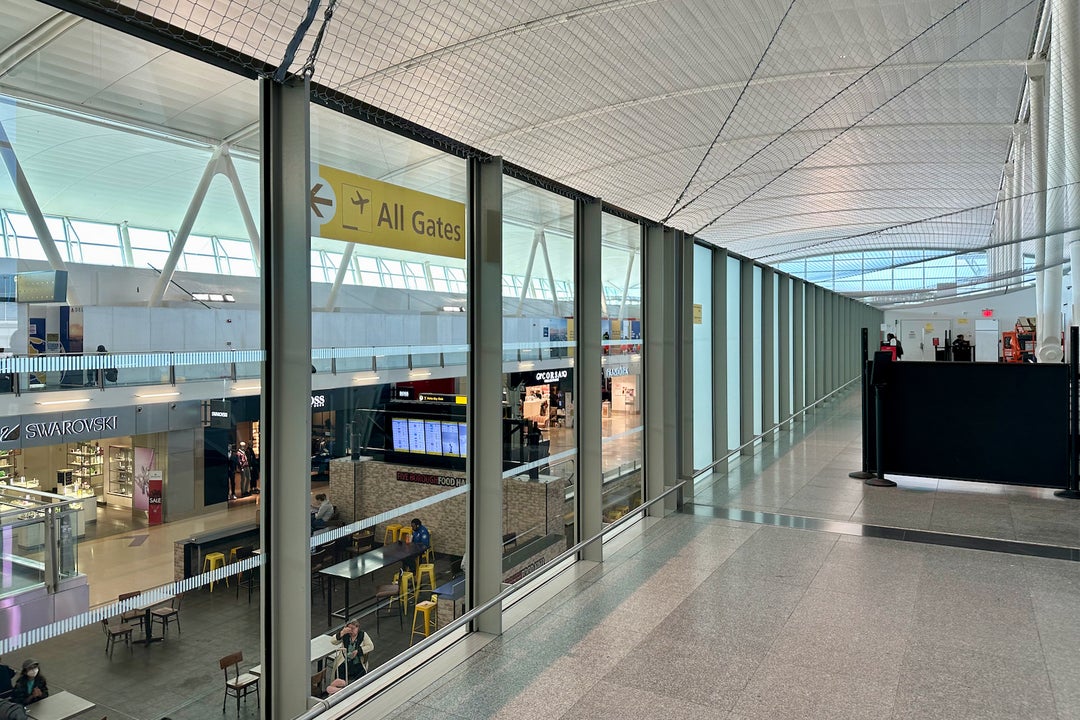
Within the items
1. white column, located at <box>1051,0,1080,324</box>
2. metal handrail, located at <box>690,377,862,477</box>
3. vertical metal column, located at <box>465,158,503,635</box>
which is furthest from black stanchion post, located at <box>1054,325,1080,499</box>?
vertical metal column, located at <box>465,158,503,635</box>

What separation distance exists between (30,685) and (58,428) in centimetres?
82

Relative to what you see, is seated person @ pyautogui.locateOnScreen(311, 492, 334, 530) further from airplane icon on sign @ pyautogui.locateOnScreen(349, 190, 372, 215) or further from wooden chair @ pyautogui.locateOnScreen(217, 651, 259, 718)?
airplane icon on sign @ pyautogui.locateOnScreen(349, 190, 372, 215)

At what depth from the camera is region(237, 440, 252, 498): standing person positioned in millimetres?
3221

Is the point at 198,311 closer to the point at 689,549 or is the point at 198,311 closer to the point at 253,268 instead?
the point at 253,268

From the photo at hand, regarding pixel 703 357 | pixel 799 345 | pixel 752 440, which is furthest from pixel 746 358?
pixel 799 345

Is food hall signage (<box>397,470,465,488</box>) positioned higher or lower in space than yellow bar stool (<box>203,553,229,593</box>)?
higher

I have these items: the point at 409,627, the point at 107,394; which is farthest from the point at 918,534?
the point at 107,394

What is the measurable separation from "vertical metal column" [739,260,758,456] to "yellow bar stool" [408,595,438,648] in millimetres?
7364

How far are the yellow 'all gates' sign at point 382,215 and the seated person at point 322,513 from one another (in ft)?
4.03

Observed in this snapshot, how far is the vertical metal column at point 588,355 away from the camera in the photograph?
19.9 ft

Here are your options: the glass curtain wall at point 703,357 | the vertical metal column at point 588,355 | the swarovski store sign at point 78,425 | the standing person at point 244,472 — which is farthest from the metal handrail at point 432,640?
the glass curtain wall at point 703,357

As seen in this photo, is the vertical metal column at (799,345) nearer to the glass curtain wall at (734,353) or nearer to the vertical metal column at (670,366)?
the glass curtain wall at (734,353)

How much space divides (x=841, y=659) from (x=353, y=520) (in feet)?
8.96

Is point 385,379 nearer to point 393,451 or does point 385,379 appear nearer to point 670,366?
point 393,451
